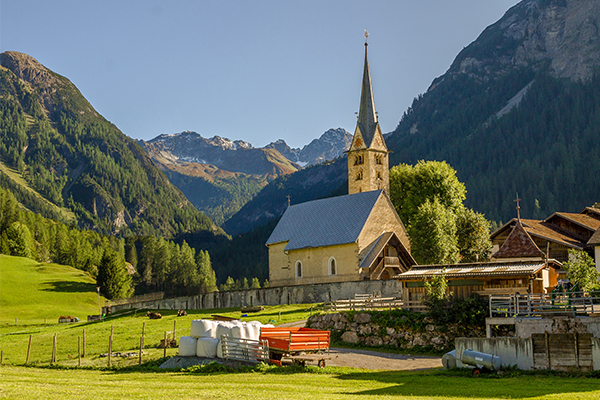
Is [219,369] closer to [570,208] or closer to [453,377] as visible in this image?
[453,377]

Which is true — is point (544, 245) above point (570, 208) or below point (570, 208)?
below

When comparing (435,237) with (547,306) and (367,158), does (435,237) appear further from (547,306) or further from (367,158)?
(547,306)

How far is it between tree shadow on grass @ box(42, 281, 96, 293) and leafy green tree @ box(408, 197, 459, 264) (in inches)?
2223

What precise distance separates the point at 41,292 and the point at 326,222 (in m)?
47.4

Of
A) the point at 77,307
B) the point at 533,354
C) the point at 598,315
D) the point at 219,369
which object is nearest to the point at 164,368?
the point at 219,369

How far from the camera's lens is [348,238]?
208 feet

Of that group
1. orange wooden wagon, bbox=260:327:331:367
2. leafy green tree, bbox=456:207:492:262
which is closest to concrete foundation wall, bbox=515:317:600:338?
orange wooden wagon, bbox=260:327:331:367

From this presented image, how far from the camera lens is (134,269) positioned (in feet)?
547

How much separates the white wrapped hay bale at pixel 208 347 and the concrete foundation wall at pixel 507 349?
11.7 metres

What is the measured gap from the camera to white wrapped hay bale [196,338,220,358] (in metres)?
30.1

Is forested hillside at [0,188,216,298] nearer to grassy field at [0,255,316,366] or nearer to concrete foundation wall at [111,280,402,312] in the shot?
grassy field at [0,255,316,366]

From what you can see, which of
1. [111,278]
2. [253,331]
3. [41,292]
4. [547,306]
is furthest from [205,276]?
[547,306]

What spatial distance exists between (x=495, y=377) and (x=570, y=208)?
502 ft

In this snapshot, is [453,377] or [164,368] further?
[164,368]
